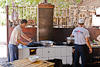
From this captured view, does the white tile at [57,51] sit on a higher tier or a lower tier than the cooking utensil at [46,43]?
lower

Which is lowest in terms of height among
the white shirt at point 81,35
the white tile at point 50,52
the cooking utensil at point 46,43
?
the white tile at point 50,52

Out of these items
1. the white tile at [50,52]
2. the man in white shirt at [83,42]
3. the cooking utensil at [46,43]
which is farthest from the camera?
the cooking utensil at [46,43]

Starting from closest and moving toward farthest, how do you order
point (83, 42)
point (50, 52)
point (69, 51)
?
point (83, 42) → point (50, 52) → point (69, 51)

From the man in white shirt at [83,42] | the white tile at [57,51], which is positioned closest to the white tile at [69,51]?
the white tile at [57,51]

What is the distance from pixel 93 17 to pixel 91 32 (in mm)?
968

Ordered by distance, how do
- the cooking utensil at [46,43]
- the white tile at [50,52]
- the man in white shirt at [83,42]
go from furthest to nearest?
the cooking utensil at [46,43], the white tile at [50,52], the man in white shirt at [83,42]

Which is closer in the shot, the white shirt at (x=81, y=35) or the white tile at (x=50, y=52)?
the white shirt at (x=81, y=35)

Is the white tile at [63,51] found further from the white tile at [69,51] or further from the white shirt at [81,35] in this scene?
the white shirt at [81,35]

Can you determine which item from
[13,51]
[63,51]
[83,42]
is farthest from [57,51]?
[13,51]

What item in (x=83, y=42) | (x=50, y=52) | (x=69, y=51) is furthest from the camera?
(x=69, y=51)

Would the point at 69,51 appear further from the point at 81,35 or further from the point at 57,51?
the point at 81,35

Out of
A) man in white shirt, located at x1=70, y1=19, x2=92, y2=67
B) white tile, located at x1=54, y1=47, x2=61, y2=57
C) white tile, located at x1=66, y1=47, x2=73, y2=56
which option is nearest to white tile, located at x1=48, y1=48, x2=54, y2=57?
white tile, located at x1=54, y1=47, x2=61, y2=57

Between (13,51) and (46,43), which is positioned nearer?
(13,51)

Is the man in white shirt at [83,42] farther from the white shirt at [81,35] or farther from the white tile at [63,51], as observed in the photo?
the white tile at [63,51]
